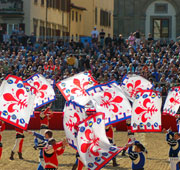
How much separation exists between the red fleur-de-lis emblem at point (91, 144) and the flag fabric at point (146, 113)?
21.1 feet

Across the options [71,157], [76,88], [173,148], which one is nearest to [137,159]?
[173,148]

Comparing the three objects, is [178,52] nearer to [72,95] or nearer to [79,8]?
[72,95]

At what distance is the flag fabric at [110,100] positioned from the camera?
2150cm

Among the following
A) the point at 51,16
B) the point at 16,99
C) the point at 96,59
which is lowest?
the point at 16,99

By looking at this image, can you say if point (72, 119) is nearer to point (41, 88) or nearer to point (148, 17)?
point (41, 88)

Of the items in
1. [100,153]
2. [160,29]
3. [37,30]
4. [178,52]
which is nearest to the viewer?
[100,153]

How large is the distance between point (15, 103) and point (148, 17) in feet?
156

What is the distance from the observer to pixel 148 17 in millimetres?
66812

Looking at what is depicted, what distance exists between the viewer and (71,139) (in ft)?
54.7

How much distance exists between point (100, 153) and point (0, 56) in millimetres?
25856

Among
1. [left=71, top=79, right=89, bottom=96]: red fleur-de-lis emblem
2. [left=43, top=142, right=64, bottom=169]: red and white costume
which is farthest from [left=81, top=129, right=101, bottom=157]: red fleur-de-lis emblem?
[left=71, top=79, right=89, bottom=96]: red fleur-de-lis emblem

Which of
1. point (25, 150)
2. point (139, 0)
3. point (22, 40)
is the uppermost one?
point (139, 0)

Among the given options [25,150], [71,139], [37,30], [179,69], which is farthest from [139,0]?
[71,139]

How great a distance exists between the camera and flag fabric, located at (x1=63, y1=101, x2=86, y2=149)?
656 inches
